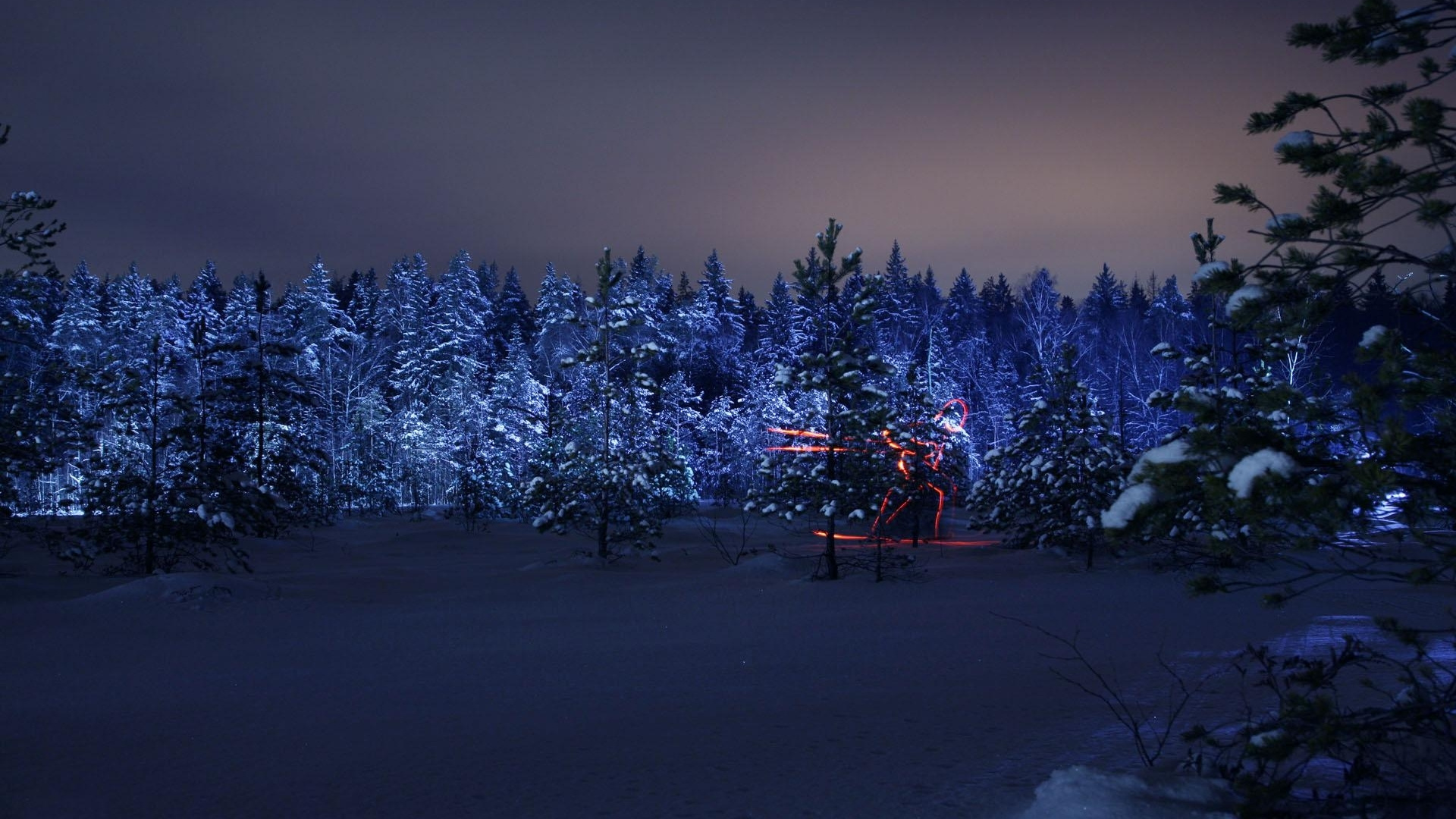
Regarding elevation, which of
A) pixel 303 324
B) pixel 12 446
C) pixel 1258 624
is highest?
pixel 303 324

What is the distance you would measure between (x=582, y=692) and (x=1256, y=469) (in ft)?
20.7

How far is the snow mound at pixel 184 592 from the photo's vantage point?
12742 mm

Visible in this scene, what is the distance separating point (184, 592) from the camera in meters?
13.0

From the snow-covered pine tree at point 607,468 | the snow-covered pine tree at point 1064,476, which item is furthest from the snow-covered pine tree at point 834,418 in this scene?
the snow-covered pine tree at point 1064,476

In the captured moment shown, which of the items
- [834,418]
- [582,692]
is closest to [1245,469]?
[582,692]

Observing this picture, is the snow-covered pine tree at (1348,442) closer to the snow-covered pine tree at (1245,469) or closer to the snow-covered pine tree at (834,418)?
the snow-covered pine tree at (1245,469)

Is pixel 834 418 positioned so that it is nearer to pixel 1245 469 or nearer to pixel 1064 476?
pixel 1064 476

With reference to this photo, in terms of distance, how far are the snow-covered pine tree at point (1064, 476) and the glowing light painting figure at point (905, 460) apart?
7.76 ft

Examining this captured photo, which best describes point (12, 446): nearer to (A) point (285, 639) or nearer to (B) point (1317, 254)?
(A) point (285, 639)

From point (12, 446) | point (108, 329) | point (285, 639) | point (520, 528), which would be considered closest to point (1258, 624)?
point (285, 639)

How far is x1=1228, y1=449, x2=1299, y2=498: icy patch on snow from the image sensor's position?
11.2ft

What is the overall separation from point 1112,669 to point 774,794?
5089 millimetres

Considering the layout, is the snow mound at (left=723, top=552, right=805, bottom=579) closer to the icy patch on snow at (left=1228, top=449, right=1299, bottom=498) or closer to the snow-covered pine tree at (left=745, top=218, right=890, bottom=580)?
the snow-covered pine tree at (left=745, top=218, right=890, bottom=580)

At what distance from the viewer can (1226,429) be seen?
383 cm
